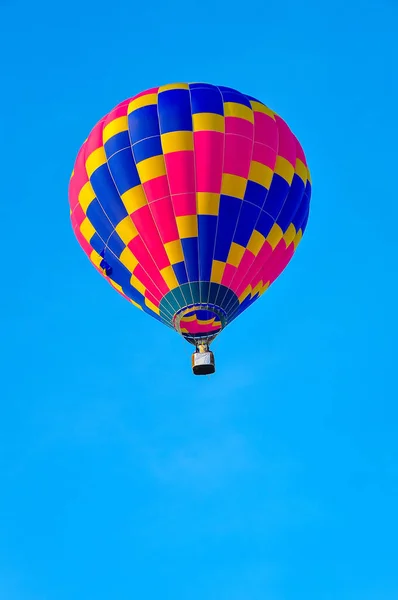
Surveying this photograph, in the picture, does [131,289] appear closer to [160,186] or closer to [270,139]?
[160,186]

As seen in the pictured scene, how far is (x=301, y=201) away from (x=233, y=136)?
5.47 feet

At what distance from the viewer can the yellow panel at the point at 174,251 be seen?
1675cm

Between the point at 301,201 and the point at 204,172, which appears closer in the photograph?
the point at 204,172

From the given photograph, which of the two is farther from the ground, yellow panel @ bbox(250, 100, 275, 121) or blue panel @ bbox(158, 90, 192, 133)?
yellow panel @ bbox(250, 100, 275, 121)

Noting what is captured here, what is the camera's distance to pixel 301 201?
18047 mm

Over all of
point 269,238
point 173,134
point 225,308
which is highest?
point 173,134

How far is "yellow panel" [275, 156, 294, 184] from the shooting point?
57.6ft

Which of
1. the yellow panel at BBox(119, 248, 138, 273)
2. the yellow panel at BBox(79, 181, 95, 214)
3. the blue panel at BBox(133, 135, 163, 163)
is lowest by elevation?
the yellow panel at BBox(119, 248, 138, 273)

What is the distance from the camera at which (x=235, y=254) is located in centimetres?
1694

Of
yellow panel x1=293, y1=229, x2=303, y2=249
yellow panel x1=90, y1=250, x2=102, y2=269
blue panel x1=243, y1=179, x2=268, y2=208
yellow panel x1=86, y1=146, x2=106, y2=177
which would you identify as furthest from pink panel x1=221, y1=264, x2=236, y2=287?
yellow panel x1=86, y1=146, x2=106, y2=177

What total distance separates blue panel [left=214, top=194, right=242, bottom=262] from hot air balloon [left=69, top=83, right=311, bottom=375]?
0.05 feet

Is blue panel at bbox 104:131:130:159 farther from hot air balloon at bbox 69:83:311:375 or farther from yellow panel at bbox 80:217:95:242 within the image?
yellow panel at bbox 80:217:95:242

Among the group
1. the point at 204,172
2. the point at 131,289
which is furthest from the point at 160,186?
the point at 131,289

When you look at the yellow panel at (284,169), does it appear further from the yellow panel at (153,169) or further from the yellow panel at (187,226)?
the yellow panel at (153,169)
